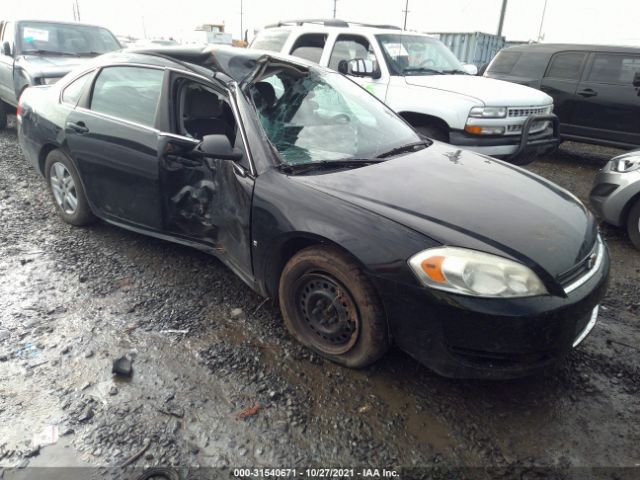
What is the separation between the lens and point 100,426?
2217 millimetres

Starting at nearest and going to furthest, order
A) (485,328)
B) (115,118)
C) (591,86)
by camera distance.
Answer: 1. (485,328)
2. (115,118)
3. (591,86)

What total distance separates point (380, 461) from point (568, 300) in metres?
1.12

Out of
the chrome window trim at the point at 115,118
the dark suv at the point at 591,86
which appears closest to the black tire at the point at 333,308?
the chrome window trim at the point at 115,118

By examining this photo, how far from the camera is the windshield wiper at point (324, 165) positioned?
2703 mm

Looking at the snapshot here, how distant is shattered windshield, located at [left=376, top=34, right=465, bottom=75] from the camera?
6.15 m

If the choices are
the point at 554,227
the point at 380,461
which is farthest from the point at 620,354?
the point at 380,461

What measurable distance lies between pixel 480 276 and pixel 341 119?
5.40 feet

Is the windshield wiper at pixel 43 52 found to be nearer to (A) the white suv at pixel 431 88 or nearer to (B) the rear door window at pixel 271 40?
(B) the rear door window at pixel 271 40

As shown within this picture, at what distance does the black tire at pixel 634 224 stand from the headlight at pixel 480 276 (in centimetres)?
285

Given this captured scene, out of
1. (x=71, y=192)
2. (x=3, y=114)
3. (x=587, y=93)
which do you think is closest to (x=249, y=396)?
(x=71, y=192)

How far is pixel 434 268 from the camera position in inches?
84.2

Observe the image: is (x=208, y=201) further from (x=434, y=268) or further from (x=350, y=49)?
(x=350, y=49)

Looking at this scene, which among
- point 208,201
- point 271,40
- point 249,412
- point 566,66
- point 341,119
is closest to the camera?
point 249,412

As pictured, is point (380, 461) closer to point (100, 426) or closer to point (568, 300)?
point (568, 300)
